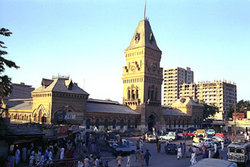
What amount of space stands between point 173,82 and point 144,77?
10282 cm

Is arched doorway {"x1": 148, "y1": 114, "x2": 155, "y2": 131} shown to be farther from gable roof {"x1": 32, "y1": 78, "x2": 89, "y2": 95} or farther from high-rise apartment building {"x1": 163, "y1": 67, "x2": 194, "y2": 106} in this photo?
high-rise apartment building {"x1": 163, "y1": 67, "x2": 194, "y2": 106}

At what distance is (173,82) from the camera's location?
534 feet

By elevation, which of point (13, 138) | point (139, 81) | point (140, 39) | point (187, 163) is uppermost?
point (140, 39)

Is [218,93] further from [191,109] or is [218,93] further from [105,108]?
[105,108]

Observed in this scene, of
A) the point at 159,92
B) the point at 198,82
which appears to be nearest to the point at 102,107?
the point at 159,92

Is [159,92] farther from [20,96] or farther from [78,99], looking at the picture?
[20,96]

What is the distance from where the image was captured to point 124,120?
57.9m

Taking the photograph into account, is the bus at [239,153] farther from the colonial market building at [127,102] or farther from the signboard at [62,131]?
the colonial market building at [127,102]

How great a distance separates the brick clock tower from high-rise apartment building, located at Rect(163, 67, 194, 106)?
95074 millimetres

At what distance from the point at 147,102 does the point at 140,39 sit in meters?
→ 17.7

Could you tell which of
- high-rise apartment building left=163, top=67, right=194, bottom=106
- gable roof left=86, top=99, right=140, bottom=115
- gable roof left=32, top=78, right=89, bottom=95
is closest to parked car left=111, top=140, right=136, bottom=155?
gable roof left=32, top=78, right=89, bottom=95

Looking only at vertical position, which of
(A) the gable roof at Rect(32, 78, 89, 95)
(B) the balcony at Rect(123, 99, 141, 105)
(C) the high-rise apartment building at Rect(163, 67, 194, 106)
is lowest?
(B) the balcony at Rect(123, 99, 141, 105)

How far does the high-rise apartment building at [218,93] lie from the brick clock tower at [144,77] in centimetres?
7844

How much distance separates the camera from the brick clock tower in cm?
6378
